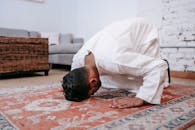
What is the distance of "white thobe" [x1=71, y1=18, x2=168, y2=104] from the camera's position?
4.09ft

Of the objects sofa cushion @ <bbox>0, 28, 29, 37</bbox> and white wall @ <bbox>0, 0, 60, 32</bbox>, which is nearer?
sofa cushion @ <bbox>0, 28, 29, 37</bbox>

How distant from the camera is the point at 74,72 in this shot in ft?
4.37

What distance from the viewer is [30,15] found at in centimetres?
449

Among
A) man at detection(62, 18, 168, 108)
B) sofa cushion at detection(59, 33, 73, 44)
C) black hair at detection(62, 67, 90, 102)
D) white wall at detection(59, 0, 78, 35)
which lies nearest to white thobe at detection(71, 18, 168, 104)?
man at detection(62, 18, 168, 108)

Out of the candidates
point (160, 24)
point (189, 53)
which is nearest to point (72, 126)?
point (189, 53)

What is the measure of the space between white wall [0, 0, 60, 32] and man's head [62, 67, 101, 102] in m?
3.38

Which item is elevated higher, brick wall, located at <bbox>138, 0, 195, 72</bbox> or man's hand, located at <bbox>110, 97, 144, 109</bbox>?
brick wall, located at <bbox>138, 0, 195, 72</bbox>

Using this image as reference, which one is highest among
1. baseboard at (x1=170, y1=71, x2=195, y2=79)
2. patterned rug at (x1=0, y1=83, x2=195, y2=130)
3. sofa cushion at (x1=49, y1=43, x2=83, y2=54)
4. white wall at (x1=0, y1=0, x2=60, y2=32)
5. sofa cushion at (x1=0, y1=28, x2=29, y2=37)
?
white wall at (x1=0, y1=0, x2=60, y2=32)

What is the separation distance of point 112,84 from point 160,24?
1.68m

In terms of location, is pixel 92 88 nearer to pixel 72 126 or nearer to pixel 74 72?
pixel 74 72

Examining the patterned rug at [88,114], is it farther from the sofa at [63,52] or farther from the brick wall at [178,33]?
the sofa at [63,52]

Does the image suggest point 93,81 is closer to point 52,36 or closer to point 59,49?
point 59,49

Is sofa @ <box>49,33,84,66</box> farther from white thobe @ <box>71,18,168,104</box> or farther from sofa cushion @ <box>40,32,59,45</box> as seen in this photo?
white thobe @ <box>71,18,168,104</box>

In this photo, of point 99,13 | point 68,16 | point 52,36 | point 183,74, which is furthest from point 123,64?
point 68,16
